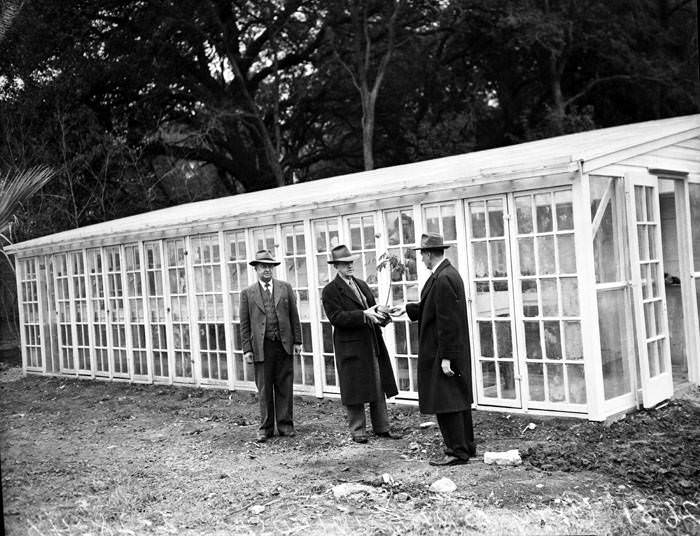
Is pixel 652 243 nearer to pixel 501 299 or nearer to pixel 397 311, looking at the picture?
pixel 501 299

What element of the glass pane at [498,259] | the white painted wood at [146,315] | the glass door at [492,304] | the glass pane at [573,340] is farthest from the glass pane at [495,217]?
the white painted wood at [146,315]

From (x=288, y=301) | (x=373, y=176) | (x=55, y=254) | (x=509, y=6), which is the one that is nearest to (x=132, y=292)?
(x=55, y=254)

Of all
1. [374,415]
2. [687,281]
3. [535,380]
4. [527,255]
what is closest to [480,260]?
[527,255]

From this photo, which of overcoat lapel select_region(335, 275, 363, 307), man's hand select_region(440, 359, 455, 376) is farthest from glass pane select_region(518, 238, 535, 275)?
man's hand select_region(440, 359, 455, 376)

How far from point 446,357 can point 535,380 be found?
76.8 inches

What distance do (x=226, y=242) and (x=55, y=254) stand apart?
510cm

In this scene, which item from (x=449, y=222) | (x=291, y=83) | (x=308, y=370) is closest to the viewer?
(x=449, y=222)

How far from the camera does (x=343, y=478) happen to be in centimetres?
705

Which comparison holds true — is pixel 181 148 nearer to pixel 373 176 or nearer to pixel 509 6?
pixel 509 6

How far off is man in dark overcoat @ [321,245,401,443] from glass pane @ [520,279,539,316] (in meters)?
1.53

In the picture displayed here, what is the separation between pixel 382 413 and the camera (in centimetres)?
846

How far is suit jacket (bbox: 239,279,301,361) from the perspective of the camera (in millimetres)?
8891

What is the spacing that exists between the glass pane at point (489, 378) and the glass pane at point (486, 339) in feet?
0.36

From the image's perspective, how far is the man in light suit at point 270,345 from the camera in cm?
888
